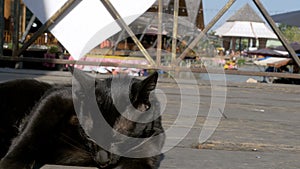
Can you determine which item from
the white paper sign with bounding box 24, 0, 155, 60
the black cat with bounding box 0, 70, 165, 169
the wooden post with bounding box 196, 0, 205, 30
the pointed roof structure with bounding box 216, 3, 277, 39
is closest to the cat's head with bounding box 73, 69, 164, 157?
the black cat with bounding box 0, 70, 165, 169

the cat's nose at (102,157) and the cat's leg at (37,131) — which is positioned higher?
the cat's leg at (37,131)

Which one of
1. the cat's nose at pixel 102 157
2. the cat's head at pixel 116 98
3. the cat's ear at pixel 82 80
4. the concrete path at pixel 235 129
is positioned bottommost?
the concrete path at pixel 235 129

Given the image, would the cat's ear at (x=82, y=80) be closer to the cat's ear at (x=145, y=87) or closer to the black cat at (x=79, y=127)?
the black cat at (x=79, y=127)

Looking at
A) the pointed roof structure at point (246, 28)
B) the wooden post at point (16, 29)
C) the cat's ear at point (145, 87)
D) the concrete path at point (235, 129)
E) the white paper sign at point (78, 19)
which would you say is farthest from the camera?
the pointed roof structure at point (246, 28)

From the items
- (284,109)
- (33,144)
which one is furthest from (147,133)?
(284,109)

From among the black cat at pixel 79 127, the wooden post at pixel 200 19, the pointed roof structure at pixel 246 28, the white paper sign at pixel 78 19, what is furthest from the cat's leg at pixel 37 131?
the pointed roof structure at pixel 246 28

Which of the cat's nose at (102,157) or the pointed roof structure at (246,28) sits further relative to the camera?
the pointed roof structure at (246,28)

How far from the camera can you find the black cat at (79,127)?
148cm

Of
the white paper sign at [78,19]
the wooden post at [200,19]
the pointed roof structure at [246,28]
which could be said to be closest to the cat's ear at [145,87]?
the white paper sign at [78,19]

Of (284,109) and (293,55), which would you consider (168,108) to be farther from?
(293,55)

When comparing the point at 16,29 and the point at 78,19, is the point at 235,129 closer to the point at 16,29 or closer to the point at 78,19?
the point at 78,19

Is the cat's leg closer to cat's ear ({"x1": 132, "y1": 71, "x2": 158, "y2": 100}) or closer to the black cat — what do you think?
the black cat

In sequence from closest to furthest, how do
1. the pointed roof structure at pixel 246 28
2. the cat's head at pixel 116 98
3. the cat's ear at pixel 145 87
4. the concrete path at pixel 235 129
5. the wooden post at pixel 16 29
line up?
the cat's ear at pixel 145 87, the cat's head at pixel 116 98, the concrete path at pixel 235 129, the wooden post at pixel 16 29, the pointed roof structure at pixel 246 28

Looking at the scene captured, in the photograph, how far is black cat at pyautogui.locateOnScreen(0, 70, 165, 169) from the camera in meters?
1.48
